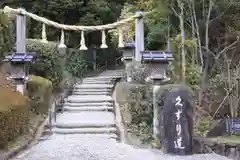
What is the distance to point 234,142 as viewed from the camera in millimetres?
10734

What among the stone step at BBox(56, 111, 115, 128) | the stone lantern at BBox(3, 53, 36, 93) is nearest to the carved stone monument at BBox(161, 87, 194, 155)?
the stone step at BBox(56, 111, 115, 128)

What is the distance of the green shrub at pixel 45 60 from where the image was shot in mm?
15148

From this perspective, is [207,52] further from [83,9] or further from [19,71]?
[83,9]

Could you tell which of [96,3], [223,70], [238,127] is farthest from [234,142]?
[96,3]

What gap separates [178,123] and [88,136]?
2844 millimetres

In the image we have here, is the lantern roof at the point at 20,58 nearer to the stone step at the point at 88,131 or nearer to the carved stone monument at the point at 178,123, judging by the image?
the stone step at the point at 88,131

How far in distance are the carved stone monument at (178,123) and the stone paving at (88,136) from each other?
0.31 m

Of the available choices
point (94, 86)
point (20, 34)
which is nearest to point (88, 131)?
point (20, 34)

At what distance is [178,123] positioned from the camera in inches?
376

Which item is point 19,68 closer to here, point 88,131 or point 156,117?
point 88,131

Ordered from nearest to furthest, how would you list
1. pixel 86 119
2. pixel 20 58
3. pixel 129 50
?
1. pixel 20 58
2. pixel 86 119
3. pixel 129 50

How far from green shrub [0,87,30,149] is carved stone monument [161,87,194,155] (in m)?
3.49

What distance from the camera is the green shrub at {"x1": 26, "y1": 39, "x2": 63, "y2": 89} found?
15.1 meters

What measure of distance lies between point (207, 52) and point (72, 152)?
777cm
